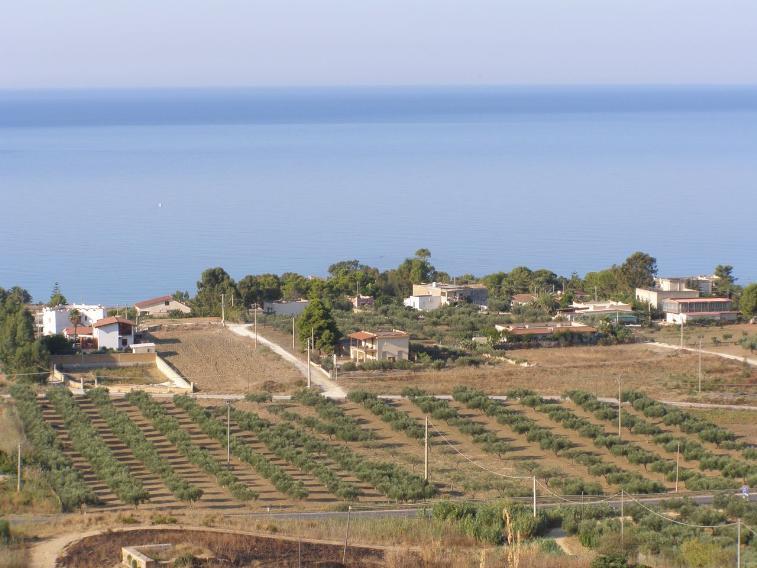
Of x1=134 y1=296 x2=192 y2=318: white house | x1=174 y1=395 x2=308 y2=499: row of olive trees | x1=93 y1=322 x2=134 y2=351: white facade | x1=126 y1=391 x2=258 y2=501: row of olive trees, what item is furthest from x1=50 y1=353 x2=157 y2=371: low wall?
x1=134 y1=296 x2=192 y2=318: white house

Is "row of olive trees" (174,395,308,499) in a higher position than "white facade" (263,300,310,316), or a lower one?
lower

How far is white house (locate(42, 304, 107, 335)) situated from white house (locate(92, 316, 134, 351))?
2.95m

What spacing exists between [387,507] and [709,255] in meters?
53.5

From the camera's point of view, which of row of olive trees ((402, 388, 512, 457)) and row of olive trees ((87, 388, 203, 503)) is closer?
row of olive trees ((87, 388, 203, 503))

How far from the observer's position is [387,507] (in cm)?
2091

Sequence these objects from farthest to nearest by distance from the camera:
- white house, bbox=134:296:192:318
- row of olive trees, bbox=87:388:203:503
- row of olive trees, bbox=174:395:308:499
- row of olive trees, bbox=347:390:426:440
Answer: white house, bbox=134:296:192:318 < row of olive trees, bbox=347:390:426:440 < row of olive trees, bbox=174:395:308:499 < row of olive trees, bbox=87:388:203:503

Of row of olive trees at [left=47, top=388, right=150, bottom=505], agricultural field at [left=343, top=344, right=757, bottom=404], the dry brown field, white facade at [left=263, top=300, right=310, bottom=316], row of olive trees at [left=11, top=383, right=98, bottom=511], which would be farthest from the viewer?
white facade at [left=263, top=300, right=310, bottom=316]

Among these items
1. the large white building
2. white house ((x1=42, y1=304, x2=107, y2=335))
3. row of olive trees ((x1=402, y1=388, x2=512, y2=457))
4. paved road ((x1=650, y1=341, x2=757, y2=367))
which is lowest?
row of olive trees ((x1=402, y1=388, x2=512, y2=457))

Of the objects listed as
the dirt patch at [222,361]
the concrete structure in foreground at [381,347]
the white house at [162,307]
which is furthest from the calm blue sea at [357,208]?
the concrete structure in foreground at [381,347]

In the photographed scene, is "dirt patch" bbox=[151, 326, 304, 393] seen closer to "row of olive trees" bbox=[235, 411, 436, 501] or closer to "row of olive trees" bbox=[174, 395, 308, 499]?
"row of olive trees" bbox=[174, 395, 308, 499]

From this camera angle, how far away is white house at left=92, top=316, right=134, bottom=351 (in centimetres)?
3712

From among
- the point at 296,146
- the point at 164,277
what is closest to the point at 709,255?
the point at 164,277

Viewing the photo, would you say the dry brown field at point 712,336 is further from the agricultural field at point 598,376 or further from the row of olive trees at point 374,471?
the row of olive trees at point 374,471

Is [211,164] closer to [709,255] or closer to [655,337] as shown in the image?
[709,255]
